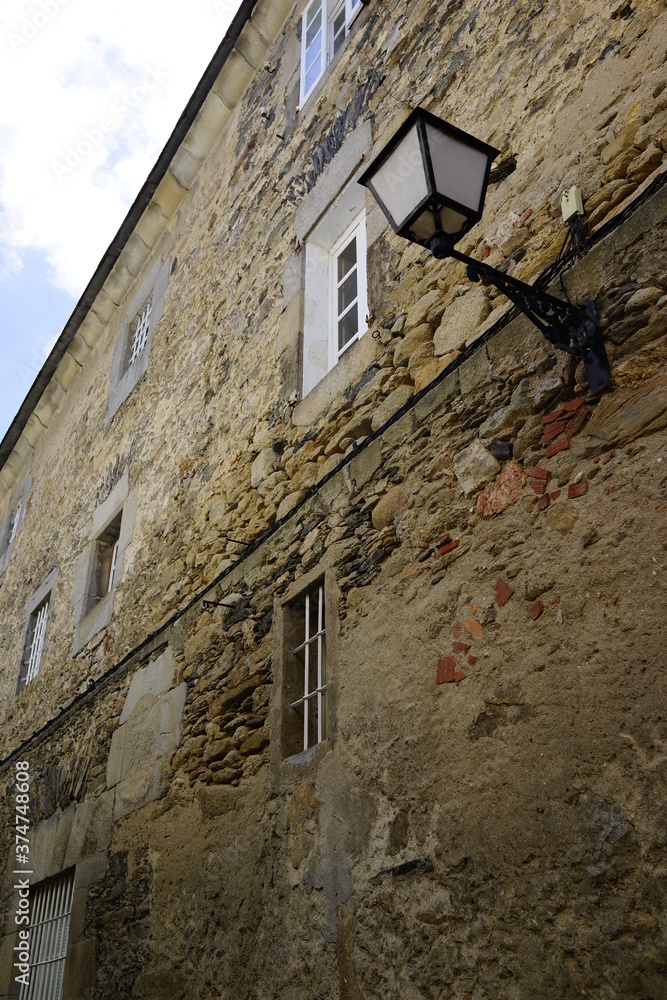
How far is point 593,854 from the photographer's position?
2064 millimetres

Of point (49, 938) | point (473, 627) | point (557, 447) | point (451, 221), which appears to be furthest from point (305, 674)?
point (49, 938)

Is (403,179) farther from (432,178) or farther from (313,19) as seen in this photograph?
(313,19)

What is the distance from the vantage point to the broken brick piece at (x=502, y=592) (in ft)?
8.52

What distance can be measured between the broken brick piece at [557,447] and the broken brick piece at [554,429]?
0.03 metres

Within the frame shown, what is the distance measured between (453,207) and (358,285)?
6.52 feet

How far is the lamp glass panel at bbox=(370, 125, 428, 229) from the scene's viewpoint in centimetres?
261

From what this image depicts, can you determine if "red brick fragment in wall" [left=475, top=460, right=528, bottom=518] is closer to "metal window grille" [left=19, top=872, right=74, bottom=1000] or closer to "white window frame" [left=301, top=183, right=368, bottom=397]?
"white window frame" [left=301, top=183, right=368, bottom=397]

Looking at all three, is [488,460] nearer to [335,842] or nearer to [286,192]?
[335,842]

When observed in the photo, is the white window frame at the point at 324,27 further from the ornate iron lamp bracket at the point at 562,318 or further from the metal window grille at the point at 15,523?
the metal window grille at the point at 15,523

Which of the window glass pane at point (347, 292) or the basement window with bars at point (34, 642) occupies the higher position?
the window glass pane at point (347, 292)

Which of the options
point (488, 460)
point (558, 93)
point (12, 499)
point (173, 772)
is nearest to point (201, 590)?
point (173, 772)

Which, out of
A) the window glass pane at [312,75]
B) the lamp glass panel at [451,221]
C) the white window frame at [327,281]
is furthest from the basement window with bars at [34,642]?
the lamp glass panel at [451,221]

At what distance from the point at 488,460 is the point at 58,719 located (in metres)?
4.74

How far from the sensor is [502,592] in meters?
2.62
